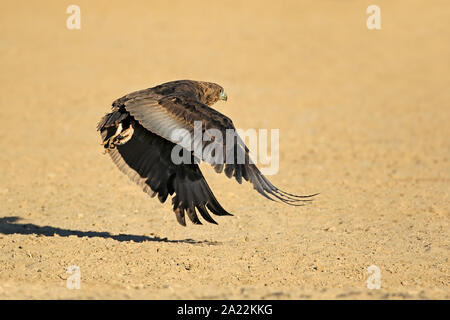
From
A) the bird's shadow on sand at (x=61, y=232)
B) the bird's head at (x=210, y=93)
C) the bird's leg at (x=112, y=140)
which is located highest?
the bird's head at (x=210, y=93)

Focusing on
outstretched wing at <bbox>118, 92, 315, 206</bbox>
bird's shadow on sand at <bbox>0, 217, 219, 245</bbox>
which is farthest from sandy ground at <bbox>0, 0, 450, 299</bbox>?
outstretched wing at <bbox>118, 92, 315, 206</bbox>

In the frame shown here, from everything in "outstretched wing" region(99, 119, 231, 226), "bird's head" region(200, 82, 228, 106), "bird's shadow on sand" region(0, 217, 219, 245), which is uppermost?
"bird's head" region(200, 82, 228, 106)

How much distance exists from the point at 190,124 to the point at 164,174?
1057 millimetres

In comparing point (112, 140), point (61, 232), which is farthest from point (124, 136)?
point (61, 232)

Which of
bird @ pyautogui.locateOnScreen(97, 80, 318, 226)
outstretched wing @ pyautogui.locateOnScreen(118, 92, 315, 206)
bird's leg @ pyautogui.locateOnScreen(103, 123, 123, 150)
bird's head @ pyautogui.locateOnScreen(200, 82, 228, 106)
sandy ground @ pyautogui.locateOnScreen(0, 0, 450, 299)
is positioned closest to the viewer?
outstretched wing @ pyautogui.locateOnScreen(118, 92, 315, 206)

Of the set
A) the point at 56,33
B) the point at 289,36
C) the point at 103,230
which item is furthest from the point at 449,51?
the point at 103,230

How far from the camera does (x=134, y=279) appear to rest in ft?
19.5

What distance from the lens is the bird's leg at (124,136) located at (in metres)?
6.59

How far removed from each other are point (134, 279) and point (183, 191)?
1.16 m

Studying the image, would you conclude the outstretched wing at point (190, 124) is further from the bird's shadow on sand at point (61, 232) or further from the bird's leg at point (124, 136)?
the bird's shadow on sand at point (61, 232)

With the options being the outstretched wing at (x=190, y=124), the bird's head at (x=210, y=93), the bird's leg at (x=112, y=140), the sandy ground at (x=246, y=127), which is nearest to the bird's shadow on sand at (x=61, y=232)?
the sandy ground at (x=246, y=127)

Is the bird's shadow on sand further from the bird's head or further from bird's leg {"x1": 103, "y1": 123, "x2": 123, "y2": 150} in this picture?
the bird's head

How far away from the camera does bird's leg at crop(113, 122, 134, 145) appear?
6.59 metres

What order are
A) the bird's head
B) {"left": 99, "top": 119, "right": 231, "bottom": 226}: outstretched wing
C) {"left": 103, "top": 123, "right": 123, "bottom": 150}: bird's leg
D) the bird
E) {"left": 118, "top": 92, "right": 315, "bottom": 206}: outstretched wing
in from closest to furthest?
1. {"left": 118, "top": 92, "right": 315, "bottom": 206}: outstretched wing
2. the bird
3. {"left": 103, "top": 123, "right": 123, "bottom": 150}: bird's leg
4. {"left": 99, "top": 119, "right": 231, "bottom": 226}: outstretched wing
5. the bird's head
